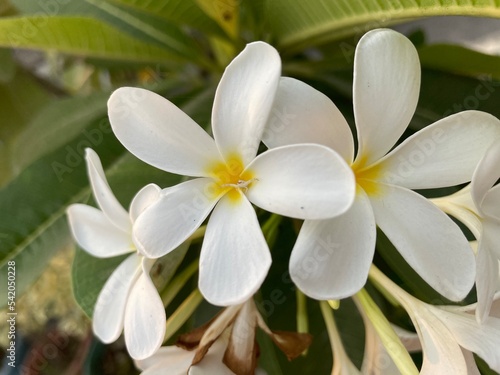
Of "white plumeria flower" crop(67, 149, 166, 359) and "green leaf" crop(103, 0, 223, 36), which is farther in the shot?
"green leaf" crop(103, 0, 223, 36)

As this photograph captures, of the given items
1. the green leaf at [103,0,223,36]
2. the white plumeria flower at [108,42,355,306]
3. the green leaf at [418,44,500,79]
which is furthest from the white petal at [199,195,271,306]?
the green leaf at [418,44,500,79]

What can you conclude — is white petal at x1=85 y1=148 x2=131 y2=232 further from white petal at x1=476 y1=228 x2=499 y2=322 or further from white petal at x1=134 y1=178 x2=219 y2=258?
white petal at x1=476 y1=228 x2=499 y2=322

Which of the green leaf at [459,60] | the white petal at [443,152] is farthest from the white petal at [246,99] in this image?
the green leaf at [459,60]

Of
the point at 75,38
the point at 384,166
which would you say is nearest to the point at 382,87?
the point at 384,166

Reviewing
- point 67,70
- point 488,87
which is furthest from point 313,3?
point 67,70

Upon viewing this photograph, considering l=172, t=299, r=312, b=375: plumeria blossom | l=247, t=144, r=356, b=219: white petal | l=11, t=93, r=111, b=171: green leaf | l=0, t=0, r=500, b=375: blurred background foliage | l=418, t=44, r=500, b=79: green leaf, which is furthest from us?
l=11, t=93, r=111, b=171: green leaf

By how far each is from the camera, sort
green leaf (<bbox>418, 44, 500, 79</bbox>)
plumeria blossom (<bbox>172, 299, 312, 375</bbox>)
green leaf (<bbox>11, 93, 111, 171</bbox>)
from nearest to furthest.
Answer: plumeria blossom (<bbox>172, 299, 312, 375</bbox>)
green leaf (<bbox>418, 44, 500, 79</bbox>)
green leaf (<bbox>11, 93, 111, 171</bbox>)
